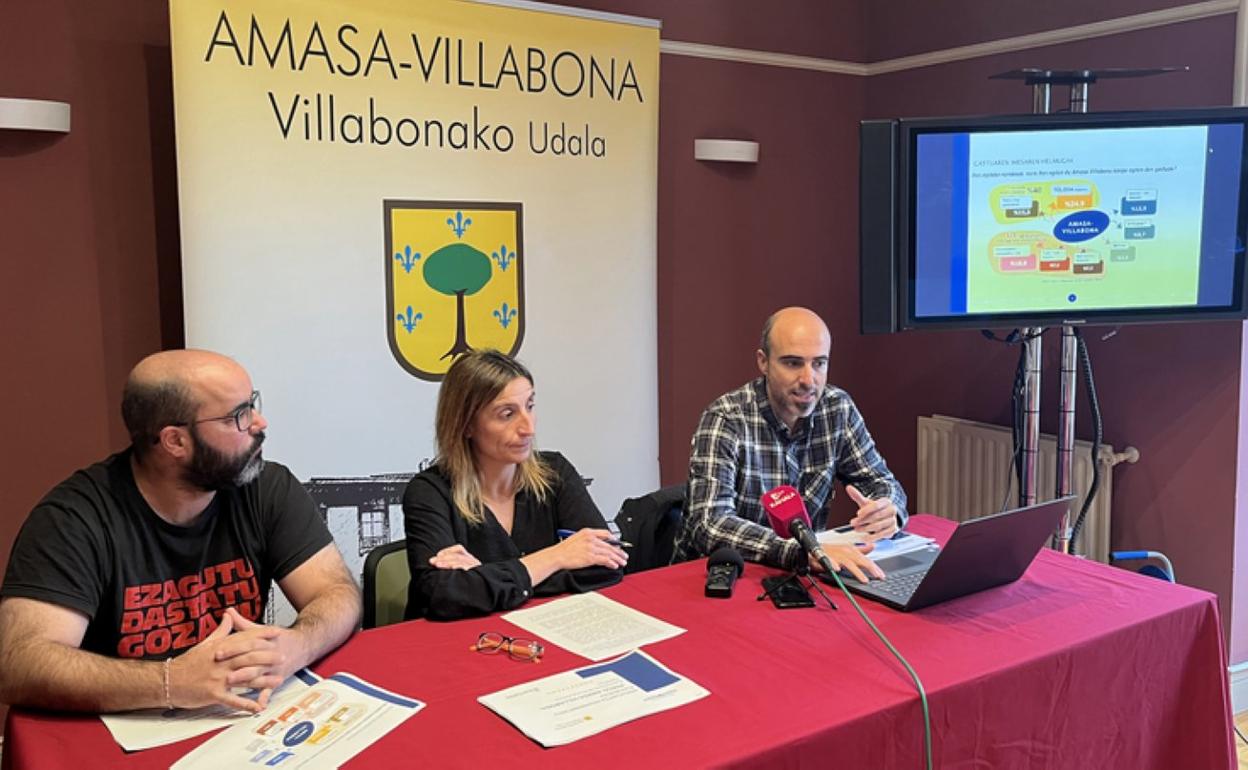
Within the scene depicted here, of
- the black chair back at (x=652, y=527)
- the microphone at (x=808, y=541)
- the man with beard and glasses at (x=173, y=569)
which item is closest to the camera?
the man with beard and glasses at (x=173, y=569)

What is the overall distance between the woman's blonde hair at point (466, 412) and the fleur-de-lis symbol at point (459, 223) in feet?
3.29

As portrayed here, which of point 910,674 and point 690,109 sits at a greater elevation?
point 690,109

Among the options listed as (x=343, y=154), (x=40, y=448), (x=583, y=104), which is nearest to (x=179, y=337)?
(x=40, y=448)

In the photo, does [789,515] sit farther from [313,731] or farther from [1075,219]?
[1075,219]

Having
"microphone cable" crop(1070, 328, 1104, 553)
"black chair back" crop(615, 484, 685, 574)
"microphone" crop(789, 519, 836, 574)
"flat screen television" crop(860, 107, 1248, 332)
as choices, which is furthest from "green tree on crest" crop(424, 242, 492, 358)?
"microphone cable" crop(1070, 328, 1104, 553)

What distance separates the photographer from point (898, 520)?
2.54 metres

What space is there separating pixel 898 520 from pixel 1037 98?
4.89 feet

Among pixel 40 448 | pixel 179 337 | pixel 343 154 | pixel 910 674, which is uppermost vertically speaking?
pixel 343 154

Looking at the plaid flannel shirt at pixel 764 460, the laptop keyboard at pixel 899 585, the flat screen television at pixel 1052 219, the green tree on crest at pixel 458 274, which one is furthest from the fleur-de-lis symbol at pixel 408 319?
the laptop keyboard at pixel 899 585

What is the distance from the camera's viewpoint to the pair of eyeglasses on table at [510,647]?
177 cm

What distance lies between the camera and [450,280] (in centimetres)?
333

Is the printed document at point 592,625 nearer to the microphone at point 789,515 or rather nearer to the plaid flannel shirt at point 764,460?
the microphone at point 789,515

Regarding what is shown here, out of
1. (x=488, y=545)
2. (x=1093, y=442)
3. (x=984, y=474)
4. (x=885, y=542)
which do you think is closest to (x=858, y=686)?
(x=885, y=542)

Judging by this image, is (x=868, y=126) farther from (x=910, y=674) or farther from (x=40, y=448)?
(x=40, y=448)
